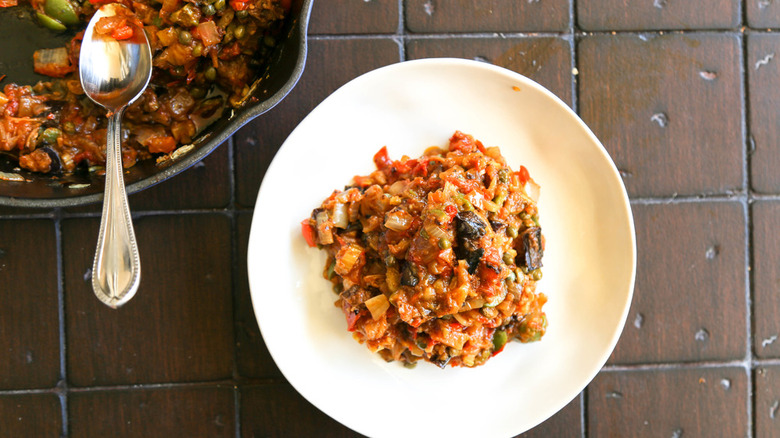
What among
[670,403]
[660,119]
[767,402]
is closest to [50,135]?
[660,119]

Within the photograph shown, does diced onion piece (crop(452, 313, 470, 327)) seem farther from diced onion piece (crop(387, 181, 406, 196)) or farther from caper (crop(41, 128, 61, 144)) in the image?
caper (crop(41, 128, 61, 144))

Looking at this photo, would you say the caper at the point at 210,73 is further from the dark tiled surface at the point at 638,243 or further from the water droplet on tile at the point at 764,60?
the water droplet on tile at the point at 764,60

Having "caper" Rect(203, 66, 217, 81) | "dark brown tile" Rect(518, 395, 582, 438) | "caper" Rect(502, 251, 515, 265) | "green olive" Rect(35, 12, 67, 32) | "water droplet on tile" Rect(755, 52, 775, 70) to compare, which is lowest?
"dark brown tile" Rect(518, 395, 582, 438)

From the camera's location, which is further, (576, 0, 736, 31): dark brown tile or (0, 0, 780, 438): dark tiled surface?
(576, 0, 736, 31): dark brown tile

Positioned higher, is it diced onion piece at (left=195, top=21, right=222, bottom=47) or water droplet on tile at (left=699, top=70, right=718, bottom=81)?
diced onion piece at (left=195, top=21, right=222, bottom=47)

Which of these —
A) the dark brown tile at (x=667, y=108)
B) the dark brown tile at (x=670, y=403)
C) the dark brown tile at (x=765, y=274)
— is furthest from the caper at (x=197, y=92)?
the dark brown tile at (x=765, y=274)

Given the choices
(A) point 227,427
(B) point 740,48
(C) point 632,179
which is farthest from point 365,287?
(B) point 740,48

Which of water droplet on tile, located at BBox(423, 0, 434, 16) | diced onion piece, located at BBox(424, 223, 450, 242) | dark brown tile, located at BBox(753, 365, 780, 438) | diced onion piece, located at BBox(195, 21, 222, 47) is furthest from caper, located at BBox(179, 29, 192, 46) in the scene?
dark brown tile, located at BBox(753, 365, 780, 438)
